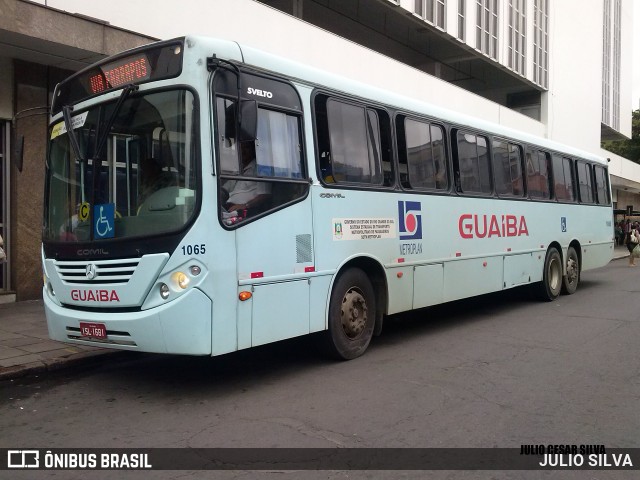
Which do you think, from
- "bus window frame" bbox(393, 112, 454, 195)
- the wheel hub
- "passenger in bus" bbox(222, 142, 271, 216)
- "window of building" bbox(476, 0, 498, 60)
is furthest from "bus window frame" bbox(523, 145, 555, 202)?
"window of building" bbox(476, 0, 498, 60)

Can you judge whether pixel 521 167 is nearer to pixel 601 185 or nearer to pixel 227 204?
pixel 601 185

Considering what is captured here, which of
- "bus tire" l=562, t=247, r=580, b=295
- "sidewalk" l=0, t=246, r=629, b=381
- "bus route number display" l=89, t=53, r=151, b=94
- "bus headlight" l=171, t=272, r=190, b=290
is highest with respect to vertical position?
"bus route number display" l=89, t=53, r=151, b=94

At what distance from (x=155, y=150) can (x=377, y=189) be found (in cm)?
285

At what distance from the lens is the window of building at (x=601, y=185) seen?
1447cm

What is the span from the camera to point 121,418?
16.3 ft

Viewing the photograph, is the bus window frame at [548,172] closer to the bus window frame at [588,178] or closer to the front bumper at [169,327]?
the bus window frame at [588,178]

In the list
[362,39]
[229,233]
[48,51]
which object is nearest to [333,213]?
[229,233]

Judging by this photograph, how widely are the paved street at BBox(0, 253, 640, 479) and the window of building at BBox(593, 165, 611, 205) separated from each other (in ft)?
23.3

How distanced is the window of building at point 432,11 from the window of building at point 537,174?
32.0 feet

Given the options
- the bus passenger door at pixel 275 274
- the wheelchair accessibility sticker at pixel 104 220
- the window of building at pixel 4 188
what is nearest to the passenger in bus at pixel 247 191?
the bus passenger door at pixel 275 274

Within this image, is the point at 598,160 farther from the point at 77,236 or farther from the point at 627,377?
the point at 77,236

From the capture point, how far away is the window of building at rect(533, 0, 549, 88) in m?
28.8

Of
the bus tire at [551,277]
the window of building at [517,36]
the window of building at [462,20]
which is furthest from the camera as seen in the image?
the window of building at [517,36]

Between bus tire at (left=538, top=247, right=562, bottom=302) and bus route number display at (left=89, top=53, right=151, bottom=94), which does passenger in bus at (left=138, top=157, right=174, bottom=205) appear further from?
bus tire at (left=538, top=247, right=562, bottom=302)
